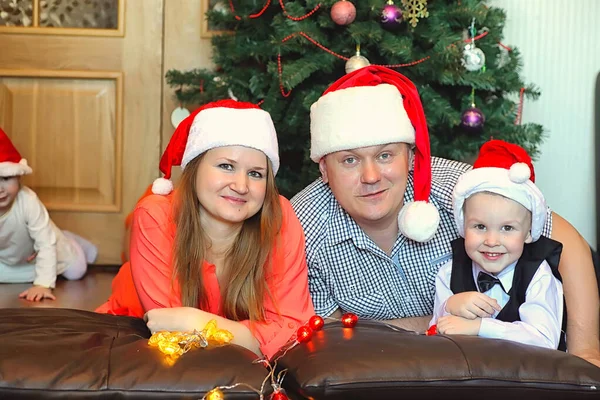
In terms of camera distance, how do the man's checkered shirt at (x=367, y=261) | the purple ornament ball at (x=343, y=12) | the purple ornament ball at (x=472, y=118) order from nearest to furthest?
the man's checkered shirt at (x=367, y=261) → the purple ornament ball at (x=343, y=12) → the purple ornament ball at (x=472, y=118)

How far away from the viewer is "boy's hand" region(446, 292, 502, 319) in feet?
6.48

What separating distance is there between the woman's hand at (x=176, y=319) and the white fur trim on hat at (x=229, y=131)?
1.39 feet

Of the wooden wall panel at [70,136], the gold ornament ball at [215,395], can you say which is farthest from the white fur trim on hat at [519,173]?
the wooden wall panel at [70,136]

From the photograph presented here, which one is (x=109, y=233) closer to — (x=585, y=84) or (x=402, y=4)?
(x=402, y=4)

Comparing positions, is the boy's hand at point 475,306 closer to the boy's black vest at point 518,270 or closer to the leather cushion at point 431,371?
the boy's black vest at point 518,270

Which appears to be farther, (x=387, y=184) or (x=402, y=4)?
(x=402, y=4)

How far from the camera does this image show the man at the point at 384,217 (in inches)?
85.0

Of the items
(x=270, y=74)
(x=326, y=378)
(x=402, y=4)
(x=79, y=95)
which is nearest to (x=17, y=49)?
(x=79, y=95)

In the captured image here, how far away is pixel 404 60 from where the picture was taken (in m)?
2.86

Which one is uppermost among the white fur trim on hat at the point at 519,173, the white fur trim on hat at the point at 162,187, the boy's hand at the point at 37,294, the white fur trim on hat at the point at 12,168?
the white fur trim on hat at the point at 519,173

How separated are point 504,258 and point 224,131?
2.64ft

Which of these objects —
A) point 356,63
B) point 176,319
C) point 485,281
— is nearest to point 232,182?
point 176,319

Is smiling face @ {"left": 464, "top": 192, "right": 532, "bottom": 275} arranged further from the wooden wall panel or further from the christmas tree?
the wooden wall panel

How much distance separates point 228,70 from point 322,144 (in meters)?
1.18
